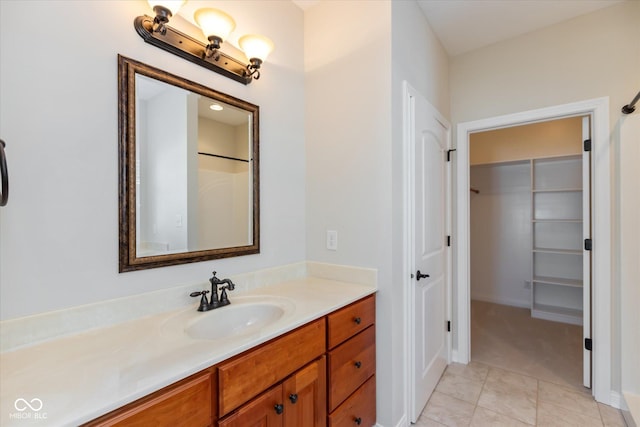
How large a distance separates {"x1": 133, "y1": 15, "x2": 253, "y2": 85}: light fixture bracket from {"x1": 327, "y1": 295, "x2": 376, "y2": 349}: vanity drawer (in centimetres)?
132

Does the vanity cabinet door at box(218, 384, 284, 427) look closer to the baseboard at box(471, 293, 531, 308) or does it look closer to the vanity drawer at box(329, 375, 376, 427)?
the vanity drawer at box(329, 375, 376, 427)

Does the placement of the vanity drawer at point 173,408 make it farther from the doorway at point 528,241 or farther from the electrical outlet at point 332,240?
the doorway at point 528,241

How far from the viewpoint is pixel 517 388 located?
6.96ft

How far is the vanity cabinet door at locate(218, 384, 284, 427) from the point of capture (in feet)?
2.96

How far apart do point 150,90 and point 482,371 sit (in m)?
2.98

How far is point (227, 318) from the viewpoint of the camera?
4.30 feet

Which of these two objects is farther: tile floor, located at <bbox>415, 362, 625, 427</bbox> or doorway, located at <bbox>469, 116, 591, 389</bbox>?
doorway, located at <bbox>469, 116, 591, 389</bbox>

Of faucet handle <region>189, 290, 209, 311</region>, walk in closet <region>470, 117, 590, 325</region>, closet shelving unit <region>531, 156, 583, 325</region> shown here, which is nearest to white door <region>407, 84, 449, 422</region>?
faucet handle <region>189, 290, 209, 311</region>

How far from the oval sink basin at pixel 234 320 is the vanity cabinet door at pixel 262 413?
0.25m

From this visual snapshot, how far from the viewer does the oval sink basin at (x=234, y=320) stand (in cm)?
120

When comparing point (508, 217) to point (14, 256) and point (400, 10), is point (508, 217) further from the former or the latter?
point (14, 256)

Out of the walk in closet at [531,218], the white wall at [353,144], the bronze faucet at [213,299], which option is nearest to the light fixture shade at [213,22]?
the white wall at [353,144]

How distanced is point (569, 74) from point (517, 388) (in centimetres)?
236

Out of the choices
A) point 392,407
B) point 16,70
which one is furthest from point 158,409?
point 392,407
